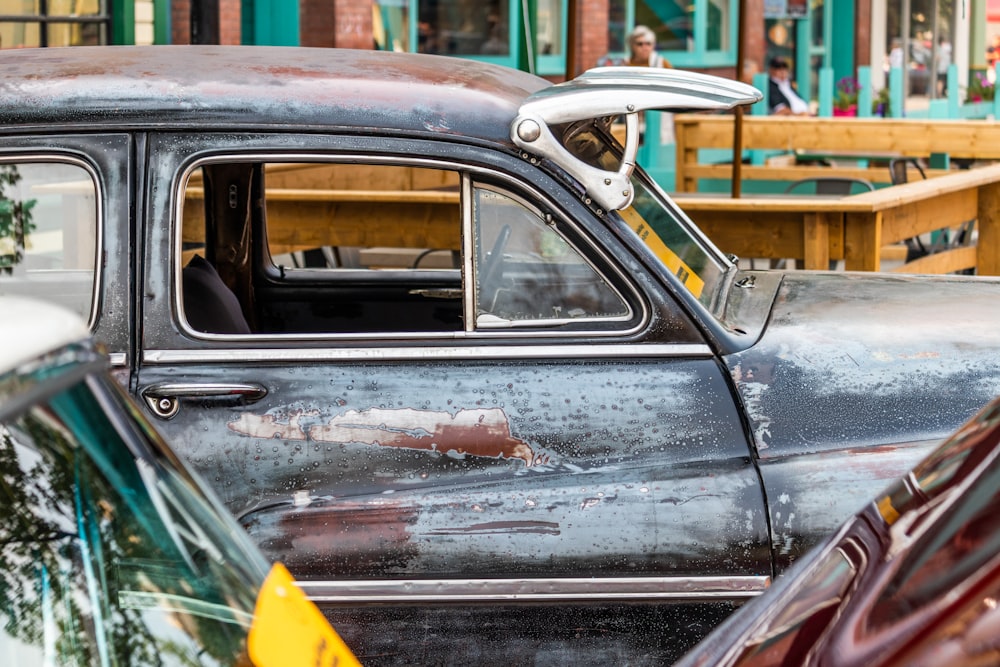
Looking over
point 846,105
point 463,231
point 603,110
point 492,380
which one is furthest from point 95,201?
point 846,105

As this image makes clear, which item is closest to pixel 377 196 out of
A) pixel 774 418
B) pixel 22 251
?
pixel 22 251

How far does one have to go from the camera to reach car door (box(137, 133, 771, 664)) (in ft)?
10.0

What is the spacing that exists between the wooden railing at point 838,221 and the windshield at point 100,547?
14.7 ft

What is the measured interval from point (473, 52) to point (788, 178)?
691 cm

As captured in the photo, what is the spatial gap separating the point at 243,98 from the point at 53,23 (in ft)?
30.9

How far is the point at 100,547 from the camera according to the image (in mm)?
1705

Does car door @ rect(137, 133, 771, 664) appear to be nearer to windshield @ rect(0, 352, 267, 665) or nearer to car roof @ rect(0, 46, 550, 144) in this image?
car roof @ rect(0, 46, 550, 144)

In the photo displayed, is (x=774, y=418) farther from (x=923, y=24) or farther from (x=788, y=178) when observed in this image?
(x=923, y=24)

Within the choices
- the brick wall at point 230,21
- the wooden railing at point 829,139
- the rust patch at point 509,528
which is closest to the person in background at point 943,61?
the wooden railing at point 829,139

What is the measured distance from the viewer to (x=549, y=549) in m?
3.07

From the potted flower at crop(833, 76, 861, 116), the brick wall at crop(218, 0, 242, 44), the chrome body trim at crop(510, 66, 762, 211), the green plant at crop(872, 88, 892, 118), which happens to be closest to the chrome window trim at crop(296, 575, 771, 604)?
the chrome body trim at crop(510, 66, 762, 211)

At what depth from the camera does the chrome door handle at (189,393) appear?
3.18m

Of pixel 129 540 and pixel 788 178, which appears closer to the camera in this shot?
pixel 129 540

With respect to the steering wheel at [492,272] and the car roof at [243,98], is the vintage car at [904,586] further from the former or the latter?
the car roof at [243,98]
